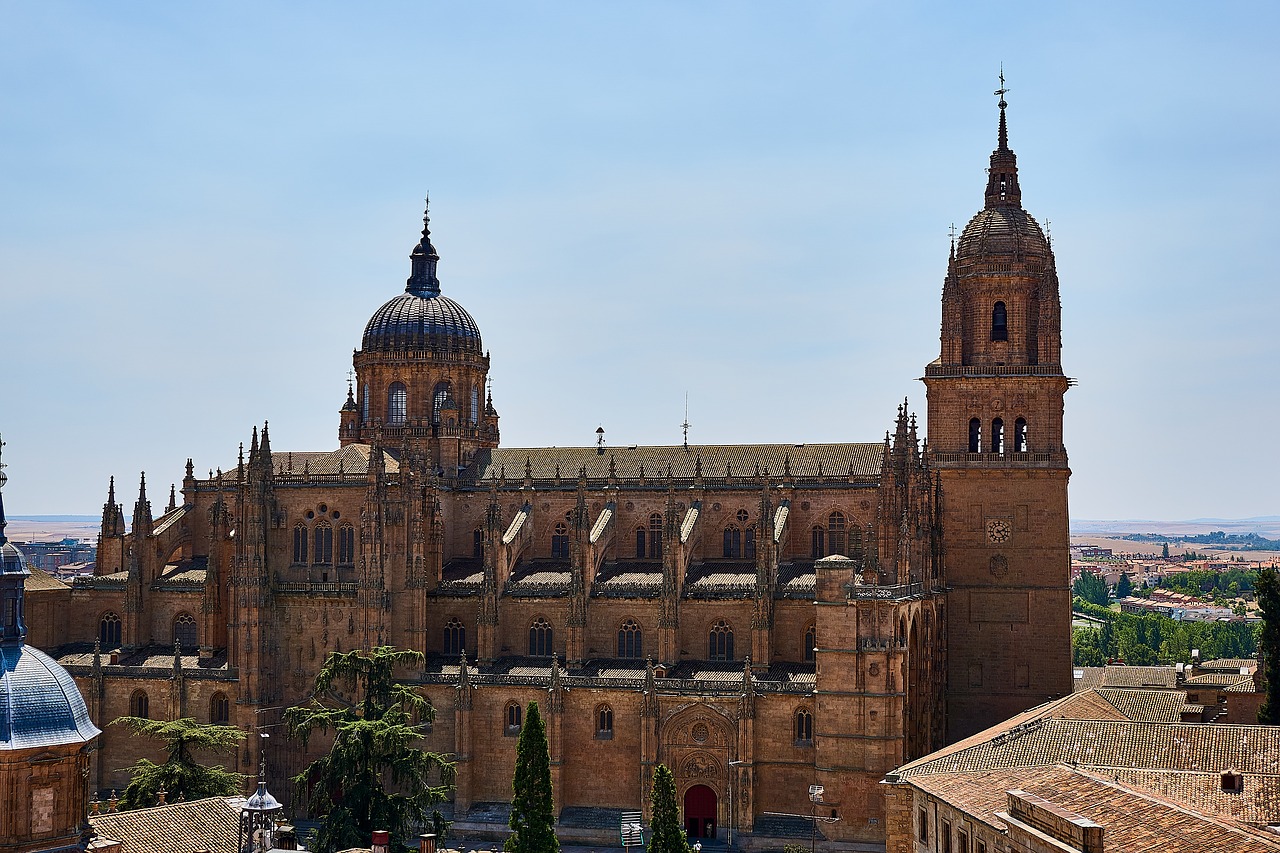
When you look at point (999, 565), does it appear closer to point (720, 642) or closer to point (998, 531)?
point (998, 531)

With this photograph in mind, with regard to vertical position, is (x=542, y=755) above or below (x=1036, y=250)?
below

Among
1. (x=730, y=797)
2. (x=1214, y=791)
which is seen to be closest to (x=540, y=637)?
(x=730, y=797)

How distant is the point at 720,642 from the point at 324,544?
81.2ft

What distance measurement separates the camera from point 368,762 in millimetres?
59938

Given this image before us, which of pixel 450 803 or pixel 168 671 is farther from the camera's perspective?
pixel 168 671

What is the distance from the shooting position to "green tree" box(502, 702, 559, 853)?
5731 cm

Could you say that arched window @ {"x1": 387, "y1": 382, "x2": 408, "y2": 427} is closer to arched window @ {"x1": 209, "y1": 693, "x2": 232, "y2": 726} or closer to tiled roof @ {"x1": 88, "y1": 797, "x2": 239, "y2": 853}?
arched window @ {"x1": 209, "y1": 693, "x2": 232, "y2": 726}

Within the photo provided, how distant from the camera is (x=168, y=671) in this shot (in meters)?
79.8

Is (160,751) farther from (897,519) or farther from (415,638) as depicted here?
A: (897,519)

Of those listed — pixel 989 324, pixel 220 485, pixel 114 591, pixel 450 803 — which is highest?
pixel 989 324

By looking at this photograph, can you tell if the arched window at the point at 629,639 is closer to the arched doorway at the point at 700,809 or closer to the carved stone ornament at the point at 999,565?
the arched doorway at the point at 700,809

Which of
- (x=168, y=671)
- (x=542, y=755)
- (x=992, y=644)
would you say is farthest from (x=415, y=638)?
(x=992, y=644)

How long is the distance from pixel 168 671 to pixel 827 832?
38258 millimetres

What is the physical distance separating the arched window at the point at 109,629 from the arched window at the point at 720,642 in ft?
120
